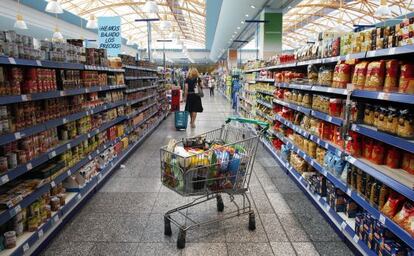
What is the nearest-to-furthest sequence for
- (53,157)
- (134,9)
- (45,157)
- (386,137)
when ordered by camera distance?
(386,137) → (45,157) → (53,157) → (134,9)

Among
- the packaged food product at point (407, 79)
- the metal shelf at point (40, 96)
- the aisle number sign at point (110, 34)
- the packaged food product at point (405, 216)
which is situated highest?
the aisle number sign at point (110, 34)

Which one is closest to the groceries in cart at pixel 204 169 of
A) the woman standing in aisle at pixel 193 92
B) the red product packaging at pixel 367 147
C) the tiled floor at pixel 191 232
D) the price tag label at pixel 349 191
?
the tiled floor at pixel 191 232

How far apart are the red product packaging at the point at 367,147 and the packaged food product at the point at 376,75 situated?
1.58ft

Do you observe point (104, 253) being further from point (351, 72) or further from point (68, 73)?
point (351, 72)

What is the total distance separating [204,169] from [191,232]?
736mm

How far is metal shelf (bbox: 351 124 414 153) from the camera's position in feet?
6.93

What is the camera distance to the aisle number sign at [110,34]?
8180 millimetres

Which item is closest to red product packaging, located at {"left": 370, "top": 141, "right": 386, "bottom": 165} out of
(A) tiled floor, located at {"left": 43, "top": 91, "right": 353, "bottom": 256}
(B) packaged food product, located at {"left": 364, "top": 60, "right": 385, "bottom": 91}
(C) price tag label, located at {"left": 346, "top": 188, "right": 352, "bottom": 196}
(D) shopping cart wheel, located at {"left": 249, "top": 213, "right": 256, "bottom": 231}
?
(C) price tag label, located at {"left": 346, "top": 188, "right": 352, "bottom": 196}


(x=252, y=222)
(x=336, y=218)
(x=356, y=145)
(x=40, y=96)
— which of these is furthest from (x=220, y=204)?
(x=40, y=96)

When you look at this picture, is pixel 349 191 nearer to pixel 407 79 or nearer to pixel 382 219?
pixel 382 219

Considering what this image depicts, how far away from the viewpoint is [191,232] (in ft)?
10.7

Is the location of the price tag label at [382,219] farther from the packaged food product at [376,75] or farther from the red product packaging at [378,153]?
the packaged food product at [376,75]

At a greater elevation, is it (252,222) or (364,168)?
(364,168)

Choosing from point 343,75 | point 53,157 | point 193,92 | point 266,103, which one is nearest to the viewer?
point 343,75
